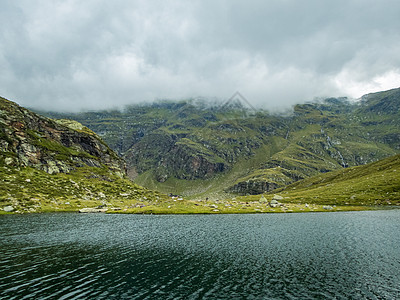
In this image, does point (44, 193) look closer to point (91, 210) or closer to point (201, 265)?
point (91, 210)

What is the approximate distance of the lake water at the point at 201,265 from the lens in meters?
30.7

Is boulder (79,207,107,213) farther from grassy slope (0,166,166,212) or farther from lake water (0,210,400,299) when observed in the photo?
lake water (0,210,400,299)

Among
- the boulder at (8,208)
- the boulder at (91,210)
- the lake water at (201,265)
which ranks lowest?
the lake water at (201,265)

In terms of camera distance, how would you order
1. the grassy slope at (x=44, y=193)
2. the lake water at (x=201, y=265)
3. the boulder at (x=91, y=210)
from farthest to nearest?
the boulder at (x=91, y=210)
the grassy slope at (x=44, y=193)
the lake water at (x=201, y=265)

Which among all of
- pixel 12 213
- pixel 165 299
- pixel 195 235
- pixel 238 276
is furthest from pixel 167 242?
pixel 12 213

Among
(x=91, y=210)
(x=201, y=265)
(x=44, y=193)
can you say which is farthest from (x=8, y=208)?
(x=201, y=265)

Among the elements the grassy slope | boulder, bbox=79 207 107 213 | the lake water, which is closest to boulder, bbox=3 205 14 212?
the grassy slope

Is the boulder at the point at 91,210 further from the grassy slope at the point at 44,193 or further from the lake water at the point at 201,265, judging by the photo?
the lake water at the point at 201,265

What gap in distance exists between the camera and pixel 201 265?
42688 mm

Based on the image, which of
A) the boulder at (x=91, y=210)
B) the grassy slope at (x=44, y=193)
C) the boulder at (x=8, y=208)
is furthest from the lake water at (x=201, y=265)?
the grassy slope at (x=44, y=193)

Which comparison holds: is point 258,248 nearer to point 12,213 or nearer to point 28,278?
point 28,278

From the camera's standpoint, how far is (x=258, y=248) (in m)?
55.0

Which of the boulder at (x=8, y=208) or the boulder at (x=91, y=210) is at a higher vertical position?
the boulder at (x=8, y=208)

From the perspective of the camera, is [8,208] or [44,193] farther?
[44,193]
